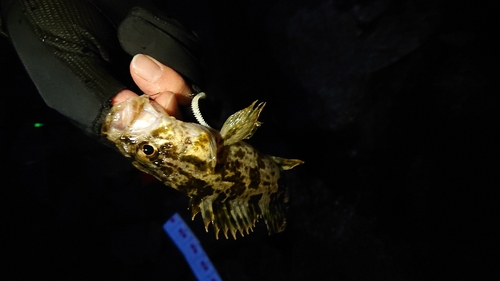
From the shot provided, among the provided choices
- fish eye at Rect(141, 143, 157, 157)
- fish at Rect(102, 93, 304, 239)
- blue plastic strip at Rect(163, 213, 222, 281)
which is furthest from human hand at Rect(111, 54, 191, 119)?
blue plastic strip at Rect(163, 213, 222, 281)

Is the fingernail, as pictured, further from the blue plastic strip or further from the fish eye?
the blue plastic strip

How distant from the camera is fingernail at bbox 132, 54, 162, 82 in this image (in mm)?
2073

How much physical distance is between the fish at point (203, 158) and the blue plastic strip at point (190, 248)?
2.00m

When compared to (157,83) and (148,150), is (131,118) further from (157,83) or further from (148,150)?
(157,83)

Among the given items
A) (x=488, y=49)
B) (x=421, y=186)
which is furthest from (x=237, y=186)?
(x=488, y=49)

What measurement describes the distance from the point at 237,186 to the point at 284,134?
204 centimetres

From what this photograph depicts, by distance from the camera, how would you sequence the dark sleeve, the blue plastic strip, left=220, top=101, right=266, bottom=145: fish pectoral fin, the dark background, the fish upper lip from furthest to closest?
the blue plastic strip → the dark background → left=220, top=101, right=266, bottom=145: fish pectoral fin → the dark sleeve → the fish upper lip

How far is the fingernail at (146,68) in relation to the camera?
6.80 feet

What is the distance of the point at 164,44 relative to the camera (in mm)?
2225

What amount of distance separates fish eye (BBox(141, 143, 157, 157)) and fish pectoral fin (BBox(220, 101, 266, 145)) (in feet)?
1.70

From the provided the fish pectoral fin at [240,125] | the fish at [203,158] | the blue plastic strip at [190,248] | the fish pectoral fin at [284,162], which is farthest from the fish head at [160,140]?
the blue plastic strip at [190,248]

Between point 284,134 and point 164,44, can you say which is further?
point 284,134

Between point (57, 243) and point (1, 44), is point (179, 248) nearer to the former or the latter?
point (57, 243)

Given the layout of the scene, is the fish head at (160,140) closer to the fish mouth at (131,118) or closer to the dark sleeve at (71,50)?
the fish mouth at (131,118)
